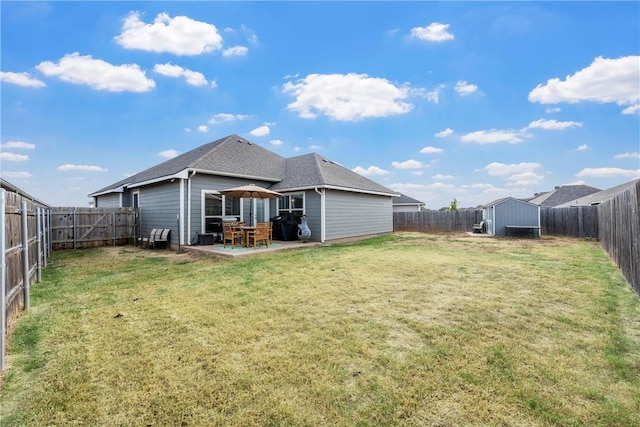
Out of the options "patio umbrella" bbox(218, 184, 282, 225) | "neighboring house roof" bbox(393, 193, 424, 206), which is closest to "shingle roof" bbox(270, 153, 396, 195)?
"patio umbrella" bbox(218, 184, 282, 225)

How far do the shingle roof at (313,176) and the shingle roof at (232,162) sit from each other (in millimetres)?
587

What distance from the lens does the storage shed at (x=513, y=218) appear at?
15359 millimetres

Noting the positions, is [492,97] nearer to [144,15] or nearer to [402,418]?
[144,15]

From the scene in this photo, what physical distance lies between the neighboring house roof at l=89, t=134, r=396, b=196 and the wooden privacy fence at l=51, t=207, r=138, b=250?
1.79m

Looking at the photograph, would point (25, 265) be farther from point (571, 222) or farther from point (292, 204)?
point (571, 222)

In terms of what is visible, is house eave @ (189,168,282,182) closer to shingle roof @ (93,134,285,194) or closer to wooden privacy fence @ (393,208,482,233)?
shingle roof @ (93,134,285,194)

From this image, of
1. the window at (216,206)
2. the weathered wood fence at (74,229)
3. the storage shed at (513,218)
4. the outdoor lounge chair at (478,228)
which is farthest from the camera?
the outdoor lounge chair at (478,228)

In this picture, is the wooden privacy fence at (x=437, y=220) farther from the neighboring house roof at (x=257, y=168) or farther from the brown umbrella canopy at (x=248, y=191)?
the brown umbrella canopy at (x=248, y=191)

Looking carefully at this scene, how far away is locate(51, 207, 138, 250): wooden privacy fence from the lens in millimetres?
11109

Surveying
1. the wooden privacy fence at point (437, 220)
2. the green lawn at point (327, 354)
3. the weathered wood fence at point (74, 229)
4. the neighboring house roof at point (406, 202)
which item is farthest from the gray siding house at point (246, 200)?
the neighboring house roof at point (406, 202)

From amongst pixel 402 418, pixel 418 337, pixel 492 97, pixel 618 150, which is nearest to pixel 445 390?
pixel 402 418

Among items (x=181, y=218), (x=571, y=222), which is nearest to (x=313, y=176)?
(x=181, y=218)

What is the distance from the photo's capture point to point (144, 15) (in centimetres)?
920

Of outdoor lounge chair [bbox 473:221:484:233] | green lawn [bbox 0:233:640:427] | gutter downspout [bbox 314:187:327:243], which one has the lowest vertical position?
green lawn [bbox 0:233:640:427]
